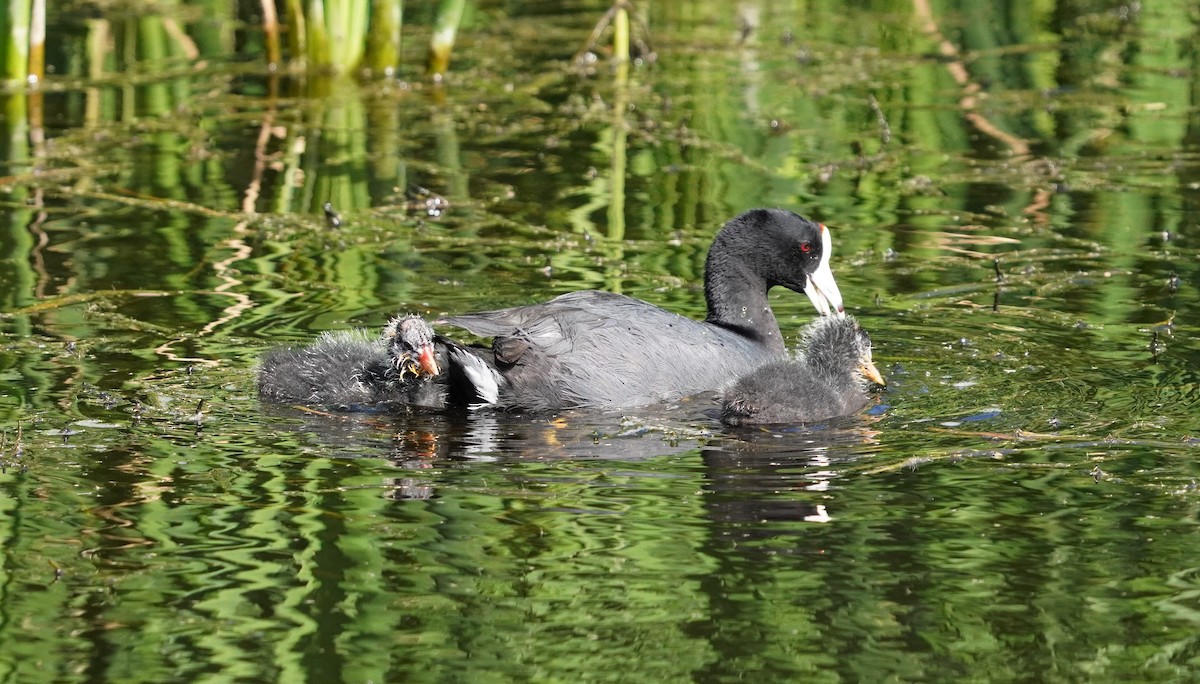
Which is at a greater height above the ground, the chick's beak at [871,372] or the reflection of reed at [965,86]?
the reflection of reed at [965,86]

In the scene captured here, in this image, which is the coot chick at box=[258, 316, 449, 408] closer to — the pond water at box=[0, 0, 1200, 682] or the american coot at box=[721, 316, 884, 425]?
the pond water at box=[0, 0, 1200, 682]

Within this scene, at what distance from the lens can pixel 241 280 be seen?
679cm

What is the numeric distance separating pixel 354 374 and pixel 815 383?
135cm

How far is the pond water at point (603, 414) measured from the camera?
3.62 m

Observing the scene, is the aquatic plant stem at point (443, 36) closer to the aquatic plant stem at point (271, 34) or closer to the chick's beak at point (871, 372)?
the aquatic plant stem at point (271, 34)

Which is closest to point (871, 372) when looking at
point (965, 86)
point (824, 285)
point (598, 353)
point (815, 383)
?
point (815, 383)

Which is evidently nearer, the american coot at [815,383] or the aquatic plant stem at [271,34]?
the american coot at [815,383]

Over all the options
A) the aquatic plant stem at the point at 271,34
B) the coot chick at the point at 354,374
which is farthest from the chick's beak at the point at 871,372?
the aquatic plant stem at the point at 271,34

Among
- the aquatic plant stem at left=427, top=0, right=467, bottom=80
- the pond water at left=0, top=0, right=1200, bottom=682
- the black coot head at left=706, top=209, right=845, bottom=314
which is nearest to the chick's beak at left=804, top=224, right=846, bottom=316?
the black coot head at left=706, top=209, right=845, bottom=314

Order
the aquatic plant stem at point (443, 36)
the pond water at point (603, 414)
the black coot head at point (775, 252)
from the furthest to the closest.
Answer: the aquatic plant stem at point (443, 36) → the black coot head at point (775, 252) → the pond water at point (603, 414)

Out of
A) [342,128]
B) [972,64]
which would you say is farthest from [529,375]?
[972,64]

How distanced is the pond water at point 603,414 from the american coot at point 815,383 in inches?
3.2

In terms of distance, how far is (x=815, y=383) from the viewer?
5336 millimetres

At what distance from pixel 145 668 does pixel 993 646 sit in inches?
63.1
